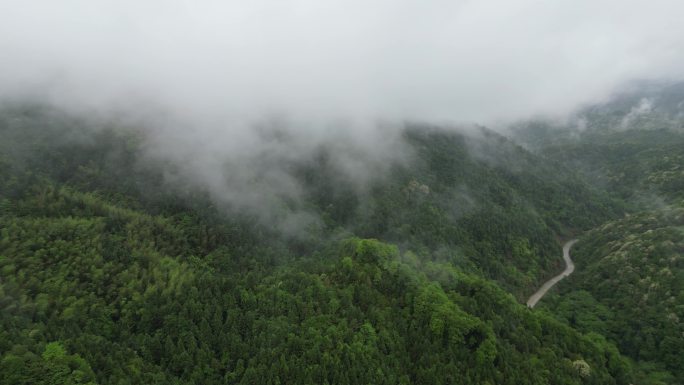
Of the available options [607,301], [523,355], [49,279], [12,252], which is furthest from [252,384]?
[607,301]

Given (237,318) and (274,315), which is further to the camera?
(274,315)

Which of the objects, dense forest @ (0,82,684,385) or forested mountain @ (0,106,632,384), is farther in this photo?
dense forest @ (0,82,684,385)

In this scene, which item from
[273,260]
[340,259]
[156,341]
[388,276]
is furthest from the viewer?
[273,260]

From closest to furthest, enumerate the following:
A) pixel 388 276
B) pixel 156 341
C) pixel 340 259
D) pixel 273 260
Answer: pixel 156 341 < pixel 388 276 < pixel 340 259 < pixel 273 260

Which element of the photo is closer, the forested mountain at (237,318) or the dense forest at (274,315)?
the forested mountain at (237,318)

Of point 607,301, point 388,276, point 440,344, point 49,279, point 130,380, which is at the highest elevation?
point 607,301

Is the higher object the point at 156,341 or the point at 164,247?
the point at 164,247

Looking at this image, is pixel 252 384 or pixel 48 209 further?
pixel 48 209

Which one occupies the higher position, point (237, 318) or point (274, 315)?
point (274, 315)

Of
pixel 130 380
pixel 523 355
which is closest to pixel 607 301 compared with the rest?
pixel 523 355

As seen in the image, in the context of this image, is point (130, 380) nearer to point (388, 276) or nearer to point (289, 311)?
point (289, 311)
